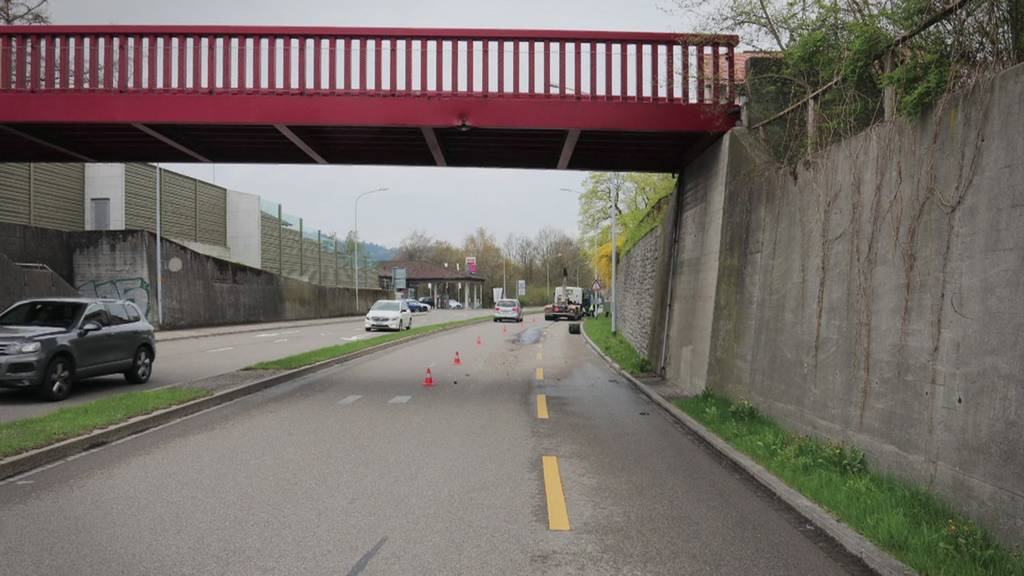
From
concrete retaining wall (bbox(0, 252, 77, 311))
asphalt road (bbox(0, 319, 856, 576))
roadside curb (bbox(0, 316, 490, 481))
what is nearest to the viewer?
asphalt road (bbox(0, 319, 856, 576))

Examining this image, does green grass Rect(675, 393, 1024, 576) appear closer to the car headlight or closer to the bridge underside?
the bridge underside

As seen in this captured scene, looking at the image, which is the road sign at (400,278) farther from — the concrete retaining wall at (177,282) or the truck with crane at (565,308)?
the concrete retaining wall at (177,282)

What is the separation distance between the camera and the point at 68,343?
37.7ft

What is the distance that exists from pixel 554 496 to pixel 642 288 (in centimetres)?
1666

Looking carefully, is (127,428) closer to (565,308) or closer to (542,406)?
(542,406)

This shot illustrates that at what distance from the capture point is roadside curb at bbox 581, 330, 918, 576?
417 centimetres

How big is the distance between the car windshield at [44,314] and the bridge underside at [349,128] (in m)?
3.04

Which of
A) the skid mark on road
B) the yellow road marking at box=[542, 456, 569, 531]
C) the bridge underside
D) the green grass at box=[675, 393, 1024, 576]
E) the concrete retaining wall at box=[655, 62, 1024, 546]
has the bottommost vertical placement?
the yellow road marking at box=[542, 456, 569, 531]

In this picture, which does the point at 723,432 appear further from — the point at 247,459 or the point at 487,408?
the point at 247,459

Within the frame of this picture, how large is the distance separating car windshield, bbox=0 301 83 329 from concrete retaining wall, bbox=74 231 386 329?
22.8m

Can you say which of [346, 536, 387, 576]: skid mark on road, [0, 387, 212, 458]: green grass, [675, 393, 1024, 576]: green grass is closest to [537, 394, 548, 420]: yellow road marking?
[675, 393, 1024, 576]: green grass

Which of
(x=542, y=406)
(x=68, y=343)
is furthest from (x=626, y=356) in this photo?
(x=68, y=343)

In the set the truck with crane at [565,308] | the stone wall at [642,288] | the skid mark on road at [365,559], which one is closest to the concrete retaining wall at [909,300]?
the skid mark on road at [365,559]

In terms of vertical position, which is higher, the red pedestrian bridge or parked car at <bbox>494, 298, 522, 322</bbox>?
the red pedestrian bridge
